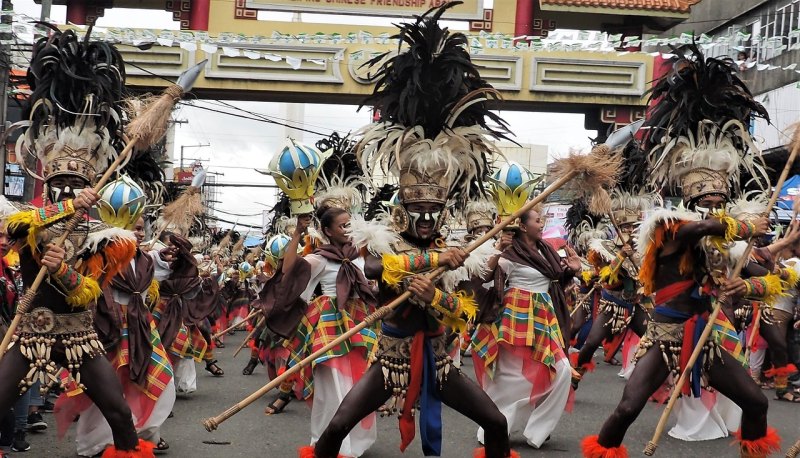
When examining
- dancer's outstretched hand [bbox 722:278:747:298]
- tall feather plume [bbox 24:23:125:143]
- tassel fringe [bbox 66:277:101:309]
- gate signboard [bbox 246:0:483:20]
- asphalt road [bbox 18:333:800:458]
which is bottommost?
asphalt road [bbox 18:333:800:458]

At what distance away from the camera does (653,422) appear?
9.70 meters

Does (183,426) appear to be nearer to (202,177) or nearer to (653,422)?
(202,177)

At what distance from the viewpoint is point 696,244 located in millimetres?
6703

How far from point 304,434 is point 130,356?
2.00 m

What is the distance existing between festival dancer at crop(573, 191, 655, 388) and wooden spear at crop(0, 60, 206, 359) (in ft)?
17.1

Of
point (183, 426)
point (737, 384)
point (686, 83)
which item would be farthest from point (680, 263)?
point (183, 426)

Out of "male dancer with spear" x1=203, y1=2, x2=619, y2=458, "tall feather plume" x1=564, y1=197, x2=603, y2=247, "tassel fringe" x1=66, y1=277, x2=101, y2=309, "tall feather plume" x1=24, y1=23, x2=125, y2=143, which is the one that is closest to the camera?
"male dancer with spear" x1=203, y1=2, x2=619, y2=458

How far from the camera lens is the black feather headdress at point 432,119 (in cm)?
617

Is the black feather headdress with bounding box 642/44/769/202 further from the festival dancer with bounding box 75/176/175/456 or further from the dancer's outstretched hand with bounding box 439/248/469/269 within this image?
the festival dancer with bounding box 75/176/175/456

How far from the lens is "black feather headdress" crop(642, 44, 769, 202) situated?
273 inches

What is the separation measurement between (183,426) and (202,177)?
2.45m

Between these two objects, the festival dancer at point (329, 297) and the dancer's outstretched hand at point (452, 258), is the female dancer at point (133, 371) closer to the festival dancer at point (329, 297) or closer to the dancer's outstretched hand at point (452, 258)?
the festival dancer at point (329, 297)

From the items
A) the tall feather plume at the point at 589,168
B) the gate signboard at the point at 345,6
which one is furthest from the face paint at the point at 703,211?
the gate signboard at the point at 345,6

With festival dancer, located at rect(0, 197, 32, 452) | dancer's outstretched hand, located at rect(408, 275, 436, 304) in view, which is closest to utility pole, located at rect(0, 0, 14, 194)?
festival dancer, located at rect(0, 197, 32, 452)
